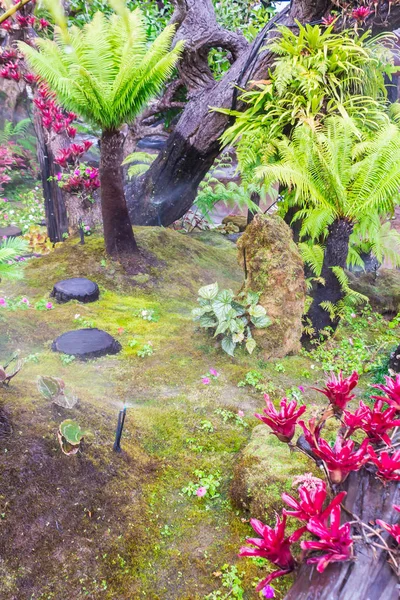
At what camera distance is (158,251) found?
560 centimetres

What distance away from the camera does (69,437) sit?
182 centimetres

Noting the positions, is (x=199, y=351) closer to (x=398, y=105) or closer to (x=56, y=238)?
(x=398, y=105)

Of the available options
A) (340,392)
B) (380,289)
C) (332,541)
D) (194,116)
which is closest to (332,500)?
(332,541)

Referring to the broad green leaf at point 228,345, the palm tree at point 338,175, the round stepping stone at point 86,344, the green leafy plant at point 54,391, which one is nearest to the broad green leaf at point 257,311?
the broad green leaf at point 228,345

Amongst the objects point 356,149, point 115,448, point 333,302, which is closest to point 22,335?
point 115,448

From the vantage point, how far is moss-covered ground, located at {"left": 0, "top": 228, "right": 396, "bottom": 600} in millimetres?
1650

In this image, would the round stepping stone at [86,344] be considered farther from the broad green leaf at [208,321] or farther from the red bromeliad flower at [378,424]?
the red bromeliad flower at [378,424]

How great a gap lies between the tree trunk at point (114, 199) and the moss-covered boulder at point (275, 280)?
1.82m

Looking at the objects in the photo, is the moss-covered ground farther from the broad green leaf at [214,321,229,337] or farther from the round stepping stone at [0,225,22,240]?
the round stepping stone at [0,225,22,240]

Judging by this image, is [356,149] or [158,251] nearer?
[356,149]

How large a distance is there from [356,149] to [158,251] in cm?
275

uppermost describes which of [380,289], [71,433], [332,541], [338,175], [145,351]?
[338,175]

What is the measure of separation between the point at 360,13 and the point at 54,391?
4.61m

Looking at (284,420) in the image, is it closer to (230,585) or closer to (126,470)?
(230,585)
